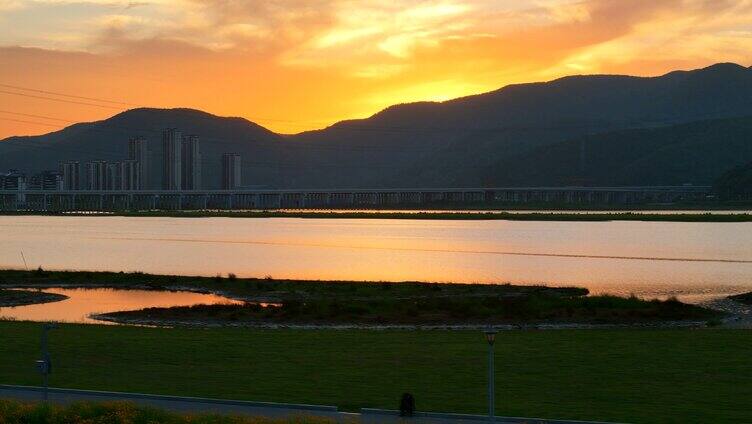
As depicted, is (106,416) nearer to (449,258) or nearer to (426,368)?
(426,368)

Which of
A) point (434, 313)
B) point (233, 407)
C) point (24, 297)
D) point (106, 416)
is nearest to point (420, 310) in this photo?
point (434, 313)

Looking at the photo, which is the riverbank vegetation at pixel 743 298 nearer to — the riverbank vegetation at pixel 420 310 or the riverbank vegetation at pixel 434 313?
the riverbank vegetation at pixel 420 310

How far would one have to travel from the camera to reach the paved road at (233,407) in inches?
671

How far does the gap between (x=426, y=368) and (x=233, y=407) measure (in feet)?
23.2

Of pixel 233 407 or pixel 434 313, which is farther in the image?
pixel 434 313

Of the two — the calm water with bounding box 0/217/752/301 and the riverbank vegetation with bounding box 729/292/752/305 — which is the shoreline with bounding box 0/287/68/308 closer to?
the calm water with bounding box 0/217/752/301

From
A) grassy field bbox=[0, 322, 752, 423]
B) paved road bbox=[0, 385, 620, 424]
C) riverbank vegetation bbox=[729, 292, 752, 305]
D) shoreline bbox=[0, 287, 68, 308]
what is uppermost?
paved road bbox=[0, 385, 620, 424]

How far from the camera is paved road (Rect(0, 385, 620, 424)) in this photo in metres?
17.0

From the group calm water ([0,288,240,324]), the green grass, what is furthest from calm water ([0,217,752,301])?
the green grass

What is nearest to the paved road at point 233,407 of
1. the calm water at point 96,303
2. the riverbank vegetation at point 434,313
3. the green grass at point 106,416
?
the green grass at point 106,416

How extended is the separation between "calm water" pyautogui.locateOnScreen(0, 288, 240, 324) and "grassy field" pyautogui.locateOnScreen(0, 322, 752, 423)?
30.9 ft

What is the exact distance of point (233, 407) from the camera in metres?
18.5

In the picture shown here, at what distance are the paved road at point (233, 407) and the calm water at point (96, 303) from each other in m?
19.5

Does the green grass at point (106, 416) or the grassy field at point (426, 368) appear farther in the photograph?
the grassy field at point (426, 368)
